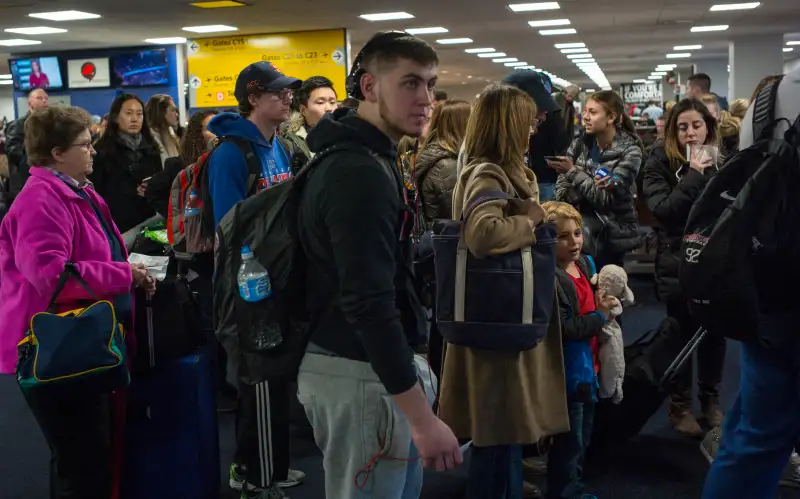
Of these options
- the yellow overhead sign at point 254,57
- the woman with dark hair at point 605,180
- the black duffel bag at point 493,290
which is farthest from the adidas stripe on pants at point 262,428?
the yellow overhead sign at point 254,57

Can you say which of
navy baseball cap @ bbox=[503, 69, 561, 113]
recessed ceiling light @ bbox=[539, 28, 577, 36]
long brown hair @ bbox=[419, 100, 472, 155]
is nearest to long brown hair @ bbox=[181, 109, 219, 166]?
long brown hair @ bbox=[419, 100, 472, 155]

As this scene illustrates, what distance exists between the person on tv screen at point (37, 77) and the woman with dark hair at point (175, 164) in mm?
13868

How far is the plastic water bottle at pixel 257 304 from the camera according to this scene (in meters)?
1.75

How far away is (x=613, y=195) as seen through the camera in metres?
4.58

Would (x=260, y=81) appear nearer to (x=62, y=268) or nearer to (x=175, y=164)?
(x=62, y=268)

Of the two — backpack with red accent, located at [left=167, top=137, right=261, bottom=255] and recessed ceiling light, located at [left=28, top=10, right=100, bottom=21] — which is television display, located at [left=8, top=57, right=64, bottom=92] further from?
backpack with red accent, located at [left=167, top=137, right=261, bottom=255]

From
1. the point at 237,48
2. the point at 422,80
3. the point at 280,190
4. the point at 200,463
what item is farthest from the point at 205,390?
the point at 237,48

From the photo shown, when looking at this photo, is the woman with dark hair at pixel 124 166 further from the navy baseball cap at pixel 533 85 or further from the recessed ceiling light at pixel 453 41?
the recessed ceiling light at pixel 453 41

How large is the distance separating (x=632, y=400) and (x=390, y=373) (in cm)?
247

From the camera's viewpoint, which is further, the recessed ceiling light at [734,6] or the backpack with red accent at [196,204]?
the recessed ceiling light at [734,6]

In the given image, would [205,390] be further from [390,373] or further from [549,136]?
[549,136]

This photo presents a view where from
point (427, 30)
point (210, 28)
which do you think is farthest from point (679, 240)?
point (427, 30)

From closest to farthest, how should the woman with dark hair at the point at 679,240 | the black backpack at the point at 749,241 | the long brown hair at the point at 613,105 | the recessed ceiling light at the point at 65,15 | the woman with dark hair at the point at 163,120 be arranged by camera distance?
the black backpack at the point at 749,241
the woman with dark hair at the point at 679,240
the long brown hair at the point at 613,105
the woman with dark hair at the point at 163,120
the recessed ceiling light at the point at 65,15

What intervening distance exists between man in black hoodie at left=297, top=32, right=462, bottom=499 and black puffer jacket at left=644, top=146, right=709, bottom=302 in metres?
2.54
